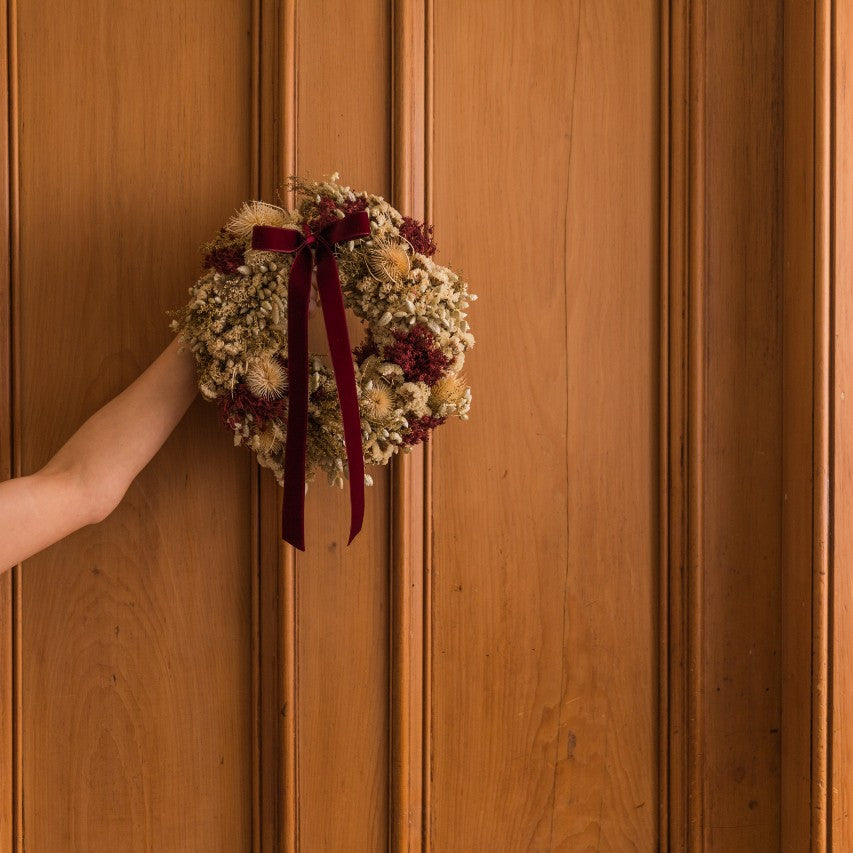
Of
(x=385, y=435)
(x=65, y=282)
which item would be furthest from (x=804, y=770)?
(x=65, y=282)

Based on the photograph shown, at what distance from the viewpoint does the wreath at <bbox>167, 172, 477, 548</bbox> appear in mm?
893

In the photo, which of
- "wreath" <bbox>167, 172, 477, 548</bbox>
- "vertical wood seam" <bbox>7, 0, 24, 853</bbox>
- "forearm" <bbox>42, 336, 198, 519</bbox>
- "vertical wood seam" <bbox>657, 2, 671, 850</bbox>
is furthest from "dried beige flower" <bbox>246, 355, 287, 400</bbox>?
"vertical wood seam" <bbox>657, 2, 671, 850</bbox>

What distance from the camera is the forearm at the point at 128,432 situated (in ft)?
2.97

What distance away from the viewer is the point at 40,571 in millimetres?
1068

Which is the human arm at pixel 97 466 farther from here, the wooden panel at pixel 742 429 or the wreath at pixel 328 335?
the wooden panel at pixel 742 429

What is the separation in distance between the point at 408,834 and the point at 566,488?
2.09 ft

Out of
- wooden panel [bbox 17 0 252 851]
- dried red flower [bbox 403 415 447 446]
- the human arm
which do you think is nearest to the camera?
the human arm

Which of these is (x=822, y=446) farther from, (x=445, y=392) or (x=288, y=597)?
(x=288, y=597)

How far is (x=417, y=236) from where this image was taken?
0.96m

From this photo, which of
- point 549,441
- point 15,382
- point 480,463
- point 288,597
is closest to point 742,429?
point 549,441

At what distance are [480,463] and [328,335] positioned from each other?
38cm

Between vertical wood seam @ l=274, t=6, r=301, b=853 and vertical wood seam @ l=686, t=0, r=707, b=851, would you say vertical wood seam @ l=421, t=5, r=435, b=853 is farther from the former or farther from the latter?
vertical wood seam @ l=686, t=0, r=707, b=851

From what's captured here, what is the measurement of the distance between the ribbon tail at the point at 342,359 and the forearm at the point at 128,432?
227 mm

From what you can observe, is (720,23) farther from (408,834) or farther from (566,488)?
(408,834)
